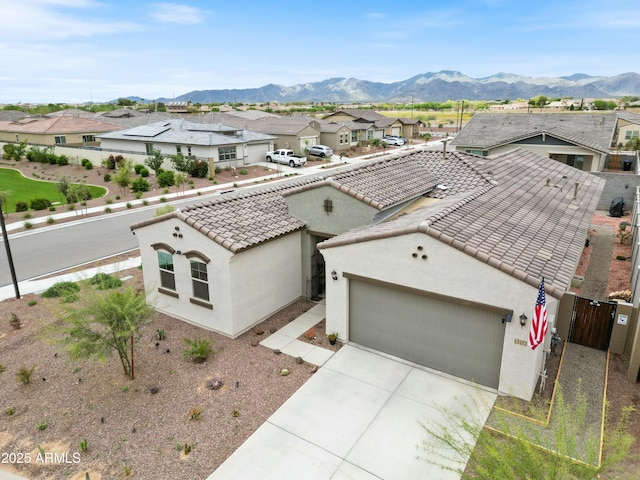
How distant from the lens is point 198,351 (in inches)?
497

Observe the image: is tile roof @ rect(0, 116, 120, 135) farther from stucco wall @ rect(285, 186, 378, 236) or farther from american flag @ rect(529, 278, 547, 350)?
american flag @ rect(529, 278, 547, 350)

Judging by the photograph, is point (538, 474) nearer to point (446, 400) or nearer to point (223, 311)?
point (446, 400)

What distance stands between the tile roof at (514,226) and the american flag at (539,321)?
21.8 inches

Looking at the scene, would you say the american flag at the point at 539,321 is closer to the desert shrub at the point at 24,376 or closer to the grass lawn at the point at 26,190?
the desert shrub at the point at 24,376

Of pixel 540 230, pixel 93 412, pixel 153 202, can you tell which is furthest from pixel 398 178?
pixel 153 202

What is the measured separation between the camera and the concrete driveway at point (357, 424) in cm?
893

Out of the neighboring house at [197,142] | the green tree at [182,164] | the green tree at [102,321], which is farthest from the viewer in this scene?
the neighboring house at [197,142]

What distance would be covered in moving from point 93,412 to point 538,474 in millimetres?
9837

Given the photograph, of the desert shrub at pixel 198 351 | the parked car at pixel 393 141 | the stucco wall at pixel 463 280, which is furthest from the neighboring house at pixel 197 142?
the stucco wall at pixel 463 280

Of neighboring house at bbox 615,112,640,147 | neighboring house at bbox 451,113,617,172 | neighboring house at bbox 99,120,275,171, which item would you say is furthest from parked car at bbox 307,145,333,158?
neighboring house at bbox 615,112,640,147

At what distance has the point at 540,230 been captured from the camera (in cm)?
1365

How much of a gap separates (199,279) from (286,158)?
39.6 meters

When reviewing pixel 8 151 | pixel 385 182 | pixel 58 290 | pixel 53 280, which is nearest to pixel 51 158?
pixel 8 151

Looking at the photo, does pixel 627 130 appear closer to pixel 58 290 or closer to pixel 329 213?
pixel 329 213
